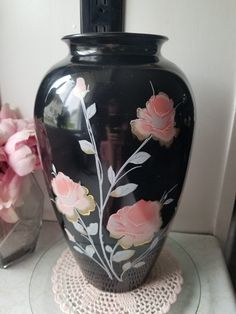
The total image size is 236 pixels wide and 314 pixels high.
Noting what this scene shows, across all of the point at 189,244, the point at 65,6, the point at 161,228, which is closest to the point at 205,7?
the point at 65,6

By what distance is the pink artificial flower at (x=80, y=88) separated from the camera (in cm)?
39

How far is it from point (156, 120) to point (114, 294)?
1.10 feet

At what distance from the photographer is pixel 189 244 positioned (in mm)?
719

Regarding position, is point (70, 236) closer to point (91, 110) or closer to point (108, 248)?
point (108, 248)

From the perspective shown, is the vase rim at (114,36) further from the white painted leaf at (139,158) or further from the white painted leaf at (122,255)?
the white painted leaf at (122,255)

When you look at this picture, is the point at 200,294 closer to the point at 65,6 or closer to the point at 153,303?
the point at 153,303

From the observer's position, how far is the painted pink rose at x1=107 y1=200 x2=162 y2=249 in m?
0.44

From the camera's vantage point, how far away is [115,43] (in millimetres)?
396

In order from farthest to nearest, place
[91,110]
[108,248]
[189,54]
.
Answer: [189,54] < [108,248] < [91,110]

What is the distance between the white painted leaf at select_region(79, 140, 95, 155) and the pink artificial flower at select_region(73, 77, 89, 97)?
6 cm

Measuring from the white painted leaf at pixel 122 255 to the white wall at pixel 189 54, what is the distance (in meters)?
0.27

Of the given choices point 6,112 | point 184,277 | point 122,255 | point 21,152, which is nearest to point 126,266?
point 122,255

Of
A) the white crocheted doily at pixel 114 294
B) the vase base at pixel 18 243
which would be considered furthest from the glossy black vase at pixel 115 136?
the vase base at pixel 18 243

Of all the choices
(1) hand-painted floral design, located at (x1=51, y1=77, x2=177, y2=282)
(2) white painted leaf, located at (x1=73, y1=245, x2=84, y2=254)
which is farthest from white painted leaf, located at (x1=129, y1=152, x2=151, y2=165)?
(2) white painted leaf, located at (x1=73, y1=245, x2=84, y2=254)
